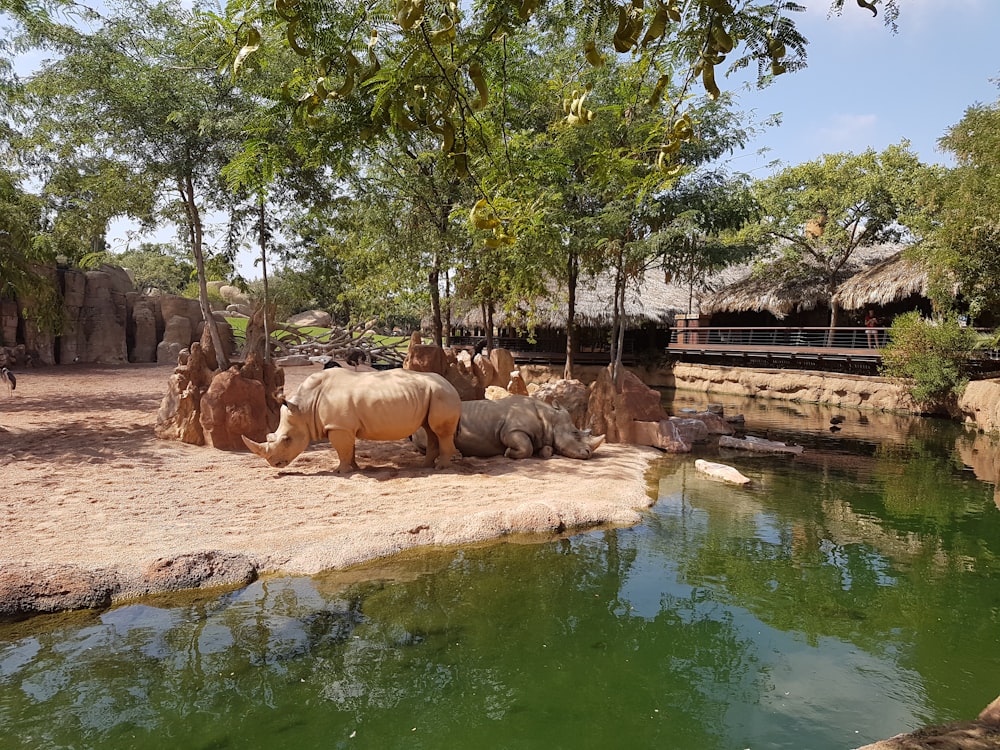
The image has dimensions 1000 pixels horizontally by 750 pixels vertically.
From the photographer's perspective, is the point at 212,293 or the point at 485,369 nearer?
the point at 485,369

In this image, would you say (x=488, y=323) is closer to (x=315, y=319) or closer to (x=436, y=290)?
(x=436, y=290)

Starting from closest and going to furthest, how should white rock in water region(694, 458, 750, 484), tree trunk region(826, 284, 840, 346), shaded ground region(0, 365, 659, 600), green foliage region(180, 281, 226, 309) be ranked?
shaded ground region(0, 365, 659, 600) < white rock in water region(694, 458, 750, 484) < tree trunk region(826, 284, 840, 346) < green foliage region(180, 281, 226, 309)

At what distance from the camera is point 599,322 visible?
928 inches

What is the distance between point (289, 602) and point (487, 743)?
2.07 metres

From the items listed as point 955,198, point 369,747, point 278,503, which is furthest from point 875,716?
point 955,198

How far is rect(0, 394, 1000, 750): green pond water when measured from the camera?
3.33 m

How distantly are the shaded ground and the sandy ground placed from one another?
16 mm

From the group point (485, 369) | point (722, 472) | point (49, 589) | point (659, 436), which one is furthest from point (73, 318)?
point (722, 472)

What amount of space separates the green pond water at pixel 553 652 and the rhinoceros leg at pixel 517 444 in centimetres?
282

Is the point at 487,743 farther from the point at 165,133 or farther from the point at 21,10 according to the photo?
the point at 165,133

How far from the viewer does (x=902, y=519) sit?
7.29 metres

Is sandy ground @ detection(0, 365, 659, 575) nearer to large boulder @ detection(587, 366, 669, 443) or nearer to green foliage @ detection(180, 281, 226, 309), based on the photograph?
large boulder @ detection(587, 366, 669, 443)

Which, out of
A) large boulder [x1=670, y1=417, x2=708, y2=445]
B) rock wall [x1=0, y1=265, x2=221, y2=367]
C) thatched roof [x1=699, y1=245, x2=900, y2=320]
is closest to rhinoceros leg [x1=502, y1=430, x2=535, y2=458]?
large boulder [x1=670, y1=417, x2=708, y2=445]

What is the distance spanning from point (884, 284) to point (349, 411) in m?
18.0
